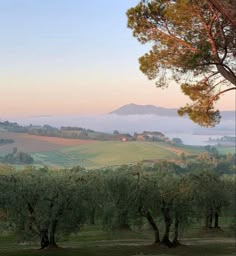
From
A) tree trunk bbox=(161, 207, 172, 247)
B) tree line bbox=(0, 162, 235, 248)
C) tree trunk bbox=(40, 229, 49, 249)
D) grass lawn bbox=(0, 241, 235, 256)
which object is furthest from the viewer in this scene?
tree trunk bbox=(161, 207, 172, 247)

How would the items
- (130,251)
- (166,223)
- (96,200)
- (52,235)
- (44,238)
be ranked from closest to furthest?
(130,251) < (44,238) < (52,235) < (96,200) < (166,223)

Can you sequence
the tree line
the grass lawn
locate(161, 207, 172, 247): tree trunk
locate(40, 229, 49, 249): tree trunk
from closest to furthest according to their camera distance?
the grass lawn → the tree line → locate(40, 229, 49, 249): tree trunk → locate(161, 207, 172, 247): tree trunk

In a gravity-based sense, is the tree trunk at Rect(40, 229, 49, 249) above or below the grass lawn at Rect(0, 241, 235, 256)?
above

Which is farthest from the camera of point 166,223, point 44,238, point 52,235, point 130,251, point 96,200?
point 166,223

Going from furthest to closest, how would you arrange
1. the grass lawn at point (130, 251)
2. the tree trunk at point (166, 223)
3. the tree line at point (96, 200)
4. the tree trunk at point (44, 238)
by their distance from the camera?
the tree trunk at point (166, 223), the tree trunk at point (44, 238), the tree line at point (96, 200), the grass lawn at point (130, 251)

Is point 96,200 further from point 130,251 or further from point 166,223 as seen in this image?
point 166,223

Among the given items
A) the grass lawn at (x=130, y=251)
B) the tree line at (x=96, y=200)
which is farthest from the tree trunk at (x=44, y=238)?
the grass lawn at (x=130, y=251)

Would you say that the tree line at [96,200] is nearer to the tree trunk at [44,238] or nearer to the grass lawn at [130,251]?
the tree trunk at [44,238]

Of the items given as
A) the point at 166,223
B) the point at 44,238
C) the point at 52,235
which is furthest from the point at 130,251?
the point at 44,238

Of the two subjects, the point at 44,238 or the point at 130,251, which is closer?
the point at 130,251

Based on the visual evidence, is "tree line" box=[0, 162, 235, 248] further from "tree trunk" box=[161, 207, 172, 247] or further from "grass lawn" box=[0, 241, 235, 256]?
"grass lawn" box=[0, 241, 235, 256]

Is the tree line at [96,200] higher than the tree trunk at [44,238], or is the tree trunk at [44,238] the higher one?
the tree line at [96,200]

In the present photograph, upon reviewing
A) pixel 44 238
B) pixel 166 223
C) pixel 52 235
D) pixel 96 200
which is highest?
pixel 96 200

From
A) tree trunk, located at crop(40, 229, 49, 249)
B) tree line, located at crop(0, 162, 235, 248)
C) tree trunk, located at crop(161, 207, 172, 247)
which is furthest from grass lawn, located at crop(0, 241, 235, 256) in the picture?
tree line, located at crop(0, 162, 235, 248)
